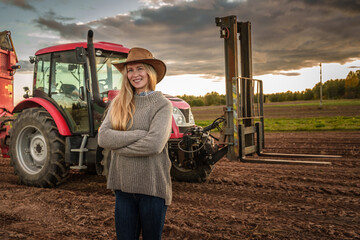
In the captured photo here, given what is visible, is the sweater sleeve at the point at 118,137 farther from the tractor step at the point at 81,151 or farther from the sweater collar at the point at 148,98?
the tractor step at the point at 81,151

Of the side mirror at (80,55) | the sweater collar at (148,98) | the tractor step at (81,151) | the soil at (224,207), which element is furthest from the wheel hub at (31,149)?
the sweater collar at (148,98)

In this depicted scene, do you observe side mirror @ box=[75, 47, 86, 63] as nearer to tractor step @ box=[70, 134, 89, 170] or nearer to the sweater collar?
tractor step @ box=[70, 134, 89, 170]

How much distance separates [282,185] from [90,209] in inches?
125

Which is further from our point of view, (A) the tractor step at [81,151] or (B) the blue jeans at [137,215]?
(A) the tractor step at [81,151]

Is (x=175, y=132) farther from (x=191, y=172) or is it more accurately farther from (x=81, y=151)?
(x=81, y=151)

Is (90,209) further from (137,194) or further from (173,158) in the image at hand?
(137,194)

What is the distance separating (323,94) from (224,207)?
57113 millimetres

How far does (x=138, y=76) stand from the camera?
7.25ft

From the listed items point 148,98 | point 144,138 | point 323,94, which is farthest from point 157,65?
point 323,94

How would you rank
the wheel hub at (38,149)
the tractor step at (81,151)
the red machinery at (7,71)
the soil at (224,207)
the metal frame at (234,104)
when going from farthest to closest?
1. the red machinery at (7,71)
2. the wheel hub at (38,149)
3. the tractor step at (81,151)
4. the metal frame at (234,104)
5. the soil at (224,207)

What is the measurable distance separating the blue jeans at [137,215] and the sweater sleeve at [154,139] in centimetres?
27

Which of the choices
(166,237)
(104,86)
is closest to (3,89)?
(104,86)

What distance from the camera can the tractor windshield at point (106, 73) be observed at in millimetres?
5512

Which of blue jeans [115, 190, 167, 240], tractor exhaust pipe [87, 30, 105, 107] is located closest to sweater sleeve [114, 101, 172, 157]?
blue jeans [115, 190, 167, 240]
